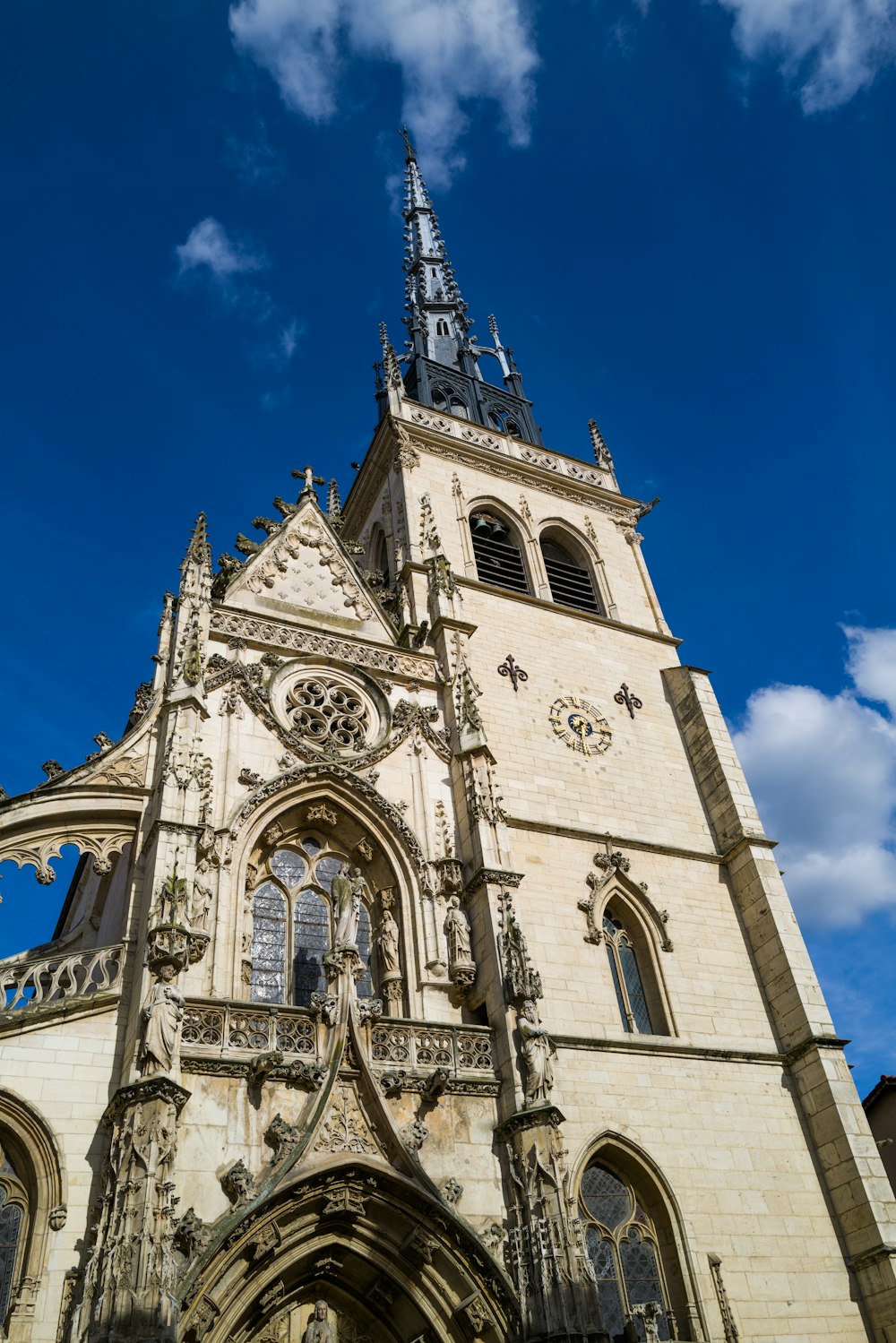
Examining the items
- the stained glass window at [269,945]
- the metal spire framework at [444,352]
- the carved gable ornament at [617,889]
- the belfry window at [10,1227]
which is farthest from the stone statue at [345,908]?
the metal spire framework at [444,352]

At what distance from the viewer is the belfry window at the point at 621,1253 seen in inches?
442

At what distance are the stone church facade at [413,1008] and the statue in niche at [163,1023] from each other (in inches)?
1.3

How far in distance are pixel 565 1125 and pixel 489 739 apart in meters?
5.81

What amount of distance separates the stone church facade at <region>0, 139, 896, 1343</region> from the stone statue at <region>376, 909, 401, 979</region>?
6cm

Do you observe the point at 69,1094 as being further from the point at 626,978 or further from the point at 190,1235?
the point at 626,978

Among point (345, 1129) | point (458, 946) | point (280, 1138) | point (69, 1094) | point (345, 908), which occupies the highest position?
point (458, 946)

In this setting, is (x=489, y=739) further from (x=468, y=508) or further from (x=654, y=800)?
(x=468, y=508)

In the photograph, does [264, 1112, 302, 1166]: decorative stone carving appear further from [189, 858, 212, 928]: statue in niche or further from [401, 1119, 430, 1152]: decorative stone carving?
[189, 858, 212, 928]: statue in niche

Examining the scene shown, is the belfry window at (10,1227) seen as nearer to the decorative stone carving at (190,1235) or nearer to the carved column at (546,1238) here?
the decorative stone carving at (190,1235)

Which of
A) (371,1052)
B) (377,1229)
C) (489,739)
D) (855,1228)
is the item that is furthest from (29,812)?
(855,1228)

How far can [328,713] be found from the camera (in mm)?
14648

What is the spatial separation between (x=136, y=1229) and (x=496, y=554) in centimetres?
1413

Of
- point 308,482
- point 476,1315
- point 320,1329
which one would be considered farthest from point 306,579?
point 476,1315

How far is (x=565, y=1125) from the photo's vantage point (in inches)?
466
